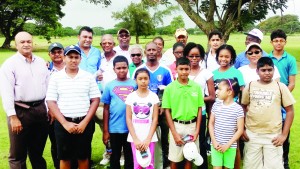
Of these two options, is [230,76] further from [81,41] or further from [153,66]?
[81,41]

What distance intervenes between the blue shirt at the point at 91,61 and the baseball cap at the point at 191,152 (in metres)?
2.19

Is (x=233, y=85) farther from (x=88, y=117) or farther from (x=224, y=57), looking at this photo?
(x=88, y=117)

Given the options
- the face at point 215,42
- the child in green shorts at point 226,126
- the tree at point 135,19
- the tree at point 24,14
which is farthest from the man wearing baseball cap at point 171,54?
the tree at point 135,19

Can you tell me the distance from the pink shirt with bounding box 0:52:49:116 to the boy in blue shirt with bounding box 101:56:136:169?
901 millimetres

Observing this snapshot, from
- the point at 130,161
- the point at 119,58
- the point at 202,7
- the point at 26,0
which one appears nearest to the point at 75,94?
the point at 119,58

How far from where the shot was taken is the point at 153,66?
5.08 m

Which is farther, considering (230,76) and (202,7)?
(202,7)

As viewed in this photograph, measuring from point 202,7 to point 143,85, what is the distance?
62.3ft

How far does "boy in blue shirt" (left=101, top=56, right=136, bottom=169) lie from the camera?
4730 millimetres

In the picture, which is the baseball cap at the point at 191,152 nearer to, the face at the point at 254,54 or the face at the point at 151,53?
the face at the point at 151,53

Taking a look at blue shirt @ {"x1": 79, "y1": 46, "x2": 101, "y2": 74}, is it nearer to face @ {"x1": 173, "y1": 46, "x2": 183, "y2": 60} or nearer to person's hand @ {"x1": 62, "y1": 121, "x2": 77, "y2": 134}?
face @ {"x1": 173, "y1": 46, "x2": 183, "y2": 60}

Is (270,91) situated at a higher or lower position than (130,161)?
higher

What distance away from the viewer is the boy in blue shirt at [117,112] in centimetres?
473

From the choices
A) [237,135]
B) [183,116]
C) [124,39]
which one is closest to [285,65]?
[237,135]
